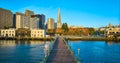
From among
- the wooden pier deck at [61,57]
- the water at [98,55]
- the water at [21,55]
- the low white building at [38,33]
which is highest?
the low white building at [38,33]

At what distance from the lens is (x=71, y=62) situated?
107ft

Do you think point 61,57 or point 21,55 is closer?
point 61,57

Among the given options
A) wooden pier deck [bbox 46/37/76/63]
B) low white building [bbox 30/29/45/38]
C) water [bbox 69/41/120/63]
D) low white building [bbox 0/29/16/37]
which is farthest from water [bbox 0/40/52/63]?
low white building [bbox 0/29/16/37]

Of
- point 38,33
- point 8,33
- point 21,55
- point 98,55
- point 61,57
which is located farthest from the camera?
point 8,33

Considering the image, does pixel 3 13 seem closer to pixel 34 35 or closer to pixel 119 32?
pixel 34 35

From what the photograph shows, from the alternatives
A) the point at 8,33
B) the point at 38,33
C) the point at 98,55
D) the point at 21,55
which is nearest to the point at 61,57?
the point at 21,55

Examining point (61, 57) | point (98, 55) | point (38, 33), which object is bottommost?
point (98, 55)

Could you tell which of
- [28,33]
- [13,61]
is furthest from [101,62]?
[28,33]

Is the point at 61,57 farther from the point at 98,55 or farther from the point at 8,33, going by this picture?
the point at 8,33

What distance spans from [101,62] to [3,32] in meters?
128

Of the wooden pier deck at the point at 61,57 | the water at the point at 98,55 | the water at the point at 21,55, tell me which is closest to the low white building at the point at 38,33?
the water at the point at 98,55

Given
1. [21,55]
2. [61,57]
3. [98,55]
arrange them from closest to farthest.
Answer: [61,57]
[21,55]
[98,55]

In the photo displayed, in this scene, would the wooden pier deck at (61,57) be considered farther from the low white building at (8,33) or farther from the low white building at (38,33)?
the low white building at (8,33)

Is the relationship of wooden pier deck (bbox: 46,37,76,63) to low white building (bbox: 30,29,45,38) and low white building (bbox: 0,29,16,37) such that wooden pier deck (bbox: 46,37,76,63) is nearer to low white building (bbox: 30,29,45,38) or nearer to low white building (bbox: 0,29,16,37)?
low white building (bbox: 30,29,45,38)
